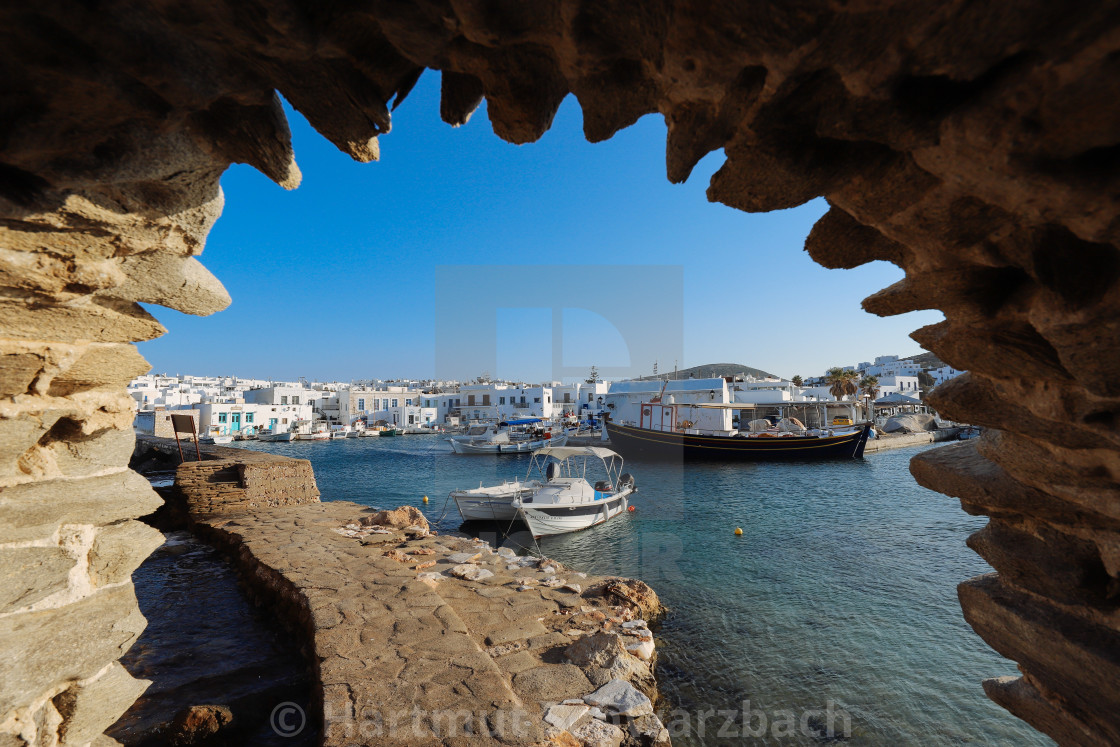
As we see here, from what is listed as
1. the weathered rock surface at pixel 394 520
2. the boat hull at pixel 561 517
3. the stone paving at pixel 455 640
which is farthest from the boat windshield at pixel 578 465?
the stone paving at pixel 455 640

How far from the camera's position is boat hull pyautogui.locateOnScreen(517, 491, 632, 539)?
553 inches

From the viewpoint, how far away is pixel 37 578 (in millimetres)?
2189

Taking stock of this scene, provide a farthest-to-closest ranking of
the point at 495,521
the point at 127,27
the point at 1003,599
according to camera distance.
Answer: the point at 495,521 → the point at 1003,599 → the point at 127,27

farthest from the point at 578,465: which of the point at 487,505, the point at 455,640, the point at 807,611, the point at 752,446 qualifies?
the point at 455,640

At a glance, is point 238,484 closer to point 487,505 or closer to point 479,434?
point 487,505

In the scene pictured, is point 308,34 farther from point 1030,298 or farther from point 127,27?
point 1030,298

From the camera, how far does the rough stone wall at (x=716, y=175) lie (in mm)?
1145

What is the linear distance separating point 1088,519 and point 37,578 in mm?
4641

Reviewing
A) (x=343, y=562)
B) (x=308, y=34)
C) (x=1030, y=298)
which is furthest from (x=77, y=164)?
(x=343, y=562)

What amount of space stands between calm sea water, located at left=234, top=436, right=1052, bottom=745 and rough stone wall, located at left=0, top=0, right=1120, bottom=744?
4.44 m

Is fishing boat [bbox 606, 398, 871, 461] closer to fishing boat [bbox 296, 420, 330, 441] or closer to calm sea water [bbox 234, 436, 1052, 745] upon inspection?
calm sea water [bbox 234, 436, 1052, 745]

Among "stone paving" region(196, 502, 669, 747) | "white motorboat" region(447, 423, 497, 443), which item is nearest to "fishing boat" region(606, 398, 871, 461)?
"white motorboat" region(447, 423, 497, 443)

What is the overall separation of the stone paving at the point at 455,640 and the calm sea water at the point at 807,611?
1.29m

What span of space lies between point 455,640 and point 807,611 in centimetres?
754
